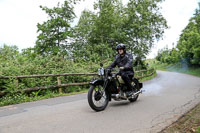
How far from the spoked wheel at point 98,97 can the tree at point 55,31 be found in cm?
1327

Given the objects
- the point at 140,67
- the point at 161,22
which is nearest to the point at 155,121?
the point at 140,67

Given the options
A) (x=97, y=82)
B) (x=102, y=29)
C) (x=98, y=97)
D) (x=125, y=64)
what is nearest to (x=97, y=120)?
(x=98, y=97)

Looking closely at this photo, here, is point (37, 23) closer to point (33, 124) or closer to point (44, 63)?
point (44, 63)

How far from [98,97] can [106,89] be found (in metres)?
0.48

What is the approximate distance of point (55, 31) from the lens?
61.1 feet

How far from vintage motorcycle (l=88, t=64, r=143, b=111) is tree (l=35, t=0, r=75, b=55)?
1301 centimetres

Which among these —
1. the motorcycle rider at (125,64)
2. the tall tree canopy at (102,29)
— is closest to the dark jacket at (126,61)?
the motorcycle rider at (125,64)

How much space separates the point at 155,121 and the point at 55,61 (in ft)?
26.9

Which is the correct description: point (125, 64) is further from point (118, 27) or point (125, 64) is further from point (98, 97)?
point (118, 27)

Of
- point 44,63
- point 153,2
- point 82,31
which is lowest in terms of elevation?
point 44,63

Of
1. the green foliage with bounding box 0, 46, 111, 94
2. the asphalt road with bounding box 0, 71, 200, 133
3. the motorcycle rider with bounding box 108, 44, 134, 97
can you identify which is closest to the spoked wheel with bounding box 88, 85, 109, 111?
the asphalt road with bounding box 0, 71, 200, 133

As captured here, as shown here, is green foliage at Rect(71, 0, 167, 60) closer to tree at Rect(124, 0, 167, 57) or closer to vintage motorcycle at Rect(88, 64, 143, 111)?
tree at Rect(124, 0, 167, 57)

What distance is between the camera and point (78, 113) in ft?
16.0

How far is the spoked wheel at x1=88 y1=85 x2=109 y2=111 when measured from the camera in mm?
4857
